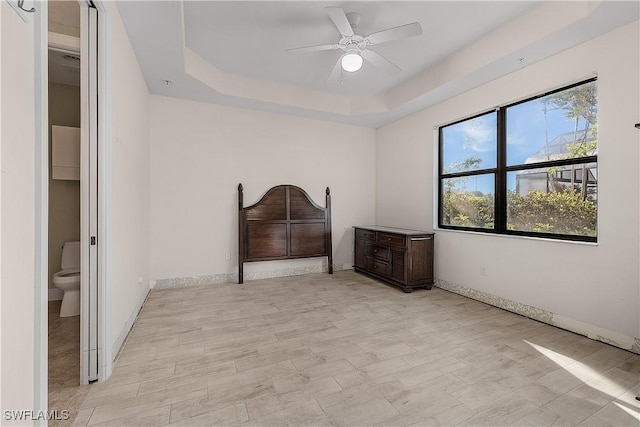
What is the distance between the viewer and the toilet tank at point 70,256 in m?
3.53

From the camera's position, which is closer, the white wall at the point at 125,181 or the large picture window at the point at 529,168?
the white wall at the point at 125,181

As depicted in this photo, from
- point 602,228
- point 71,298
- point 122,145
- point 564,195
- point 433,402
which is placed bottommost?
point 433,402

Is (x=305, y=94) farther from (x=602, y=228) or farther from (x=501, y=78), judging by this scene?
(x=602, y=228)

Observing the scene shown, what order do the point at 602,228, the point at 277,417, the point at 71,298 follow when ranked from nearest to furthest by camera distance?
the point at 277,417, the point at 602,228, the point at 71,298

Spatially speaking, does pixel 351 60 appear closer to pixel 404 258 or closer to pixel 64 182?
pixel 404 258

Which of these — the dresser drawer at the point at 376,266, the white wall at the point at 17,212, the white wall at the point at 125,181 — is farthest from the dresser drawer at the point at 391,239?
the white wall at the point at 17,212

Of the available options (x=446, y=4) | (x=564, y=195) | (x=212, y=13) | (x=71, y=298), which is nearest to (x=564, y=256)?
(x=564, y=195)

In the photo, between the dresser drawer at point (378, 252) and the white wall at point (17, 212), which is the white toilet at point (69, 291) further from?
the dresser drawer at point (378, 252)

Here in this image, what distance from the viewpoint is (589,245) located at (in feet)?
8.60

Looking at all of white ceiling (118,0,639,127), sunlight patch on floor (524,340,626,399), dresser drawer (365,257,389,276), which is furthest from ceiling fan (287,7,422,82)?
sunlight patch on floor (524,340,626,399)

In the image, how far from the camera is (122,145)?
7.80ft

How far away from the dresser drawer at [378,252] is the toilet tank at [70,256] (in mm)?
3990

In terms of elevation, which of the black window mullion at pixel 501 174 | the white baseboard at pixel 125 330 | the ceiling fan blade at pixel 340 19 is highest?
the ceiling fan blade at pixel 340 19

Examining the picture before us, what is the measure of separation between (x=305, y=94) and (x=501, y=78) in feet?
8.63
